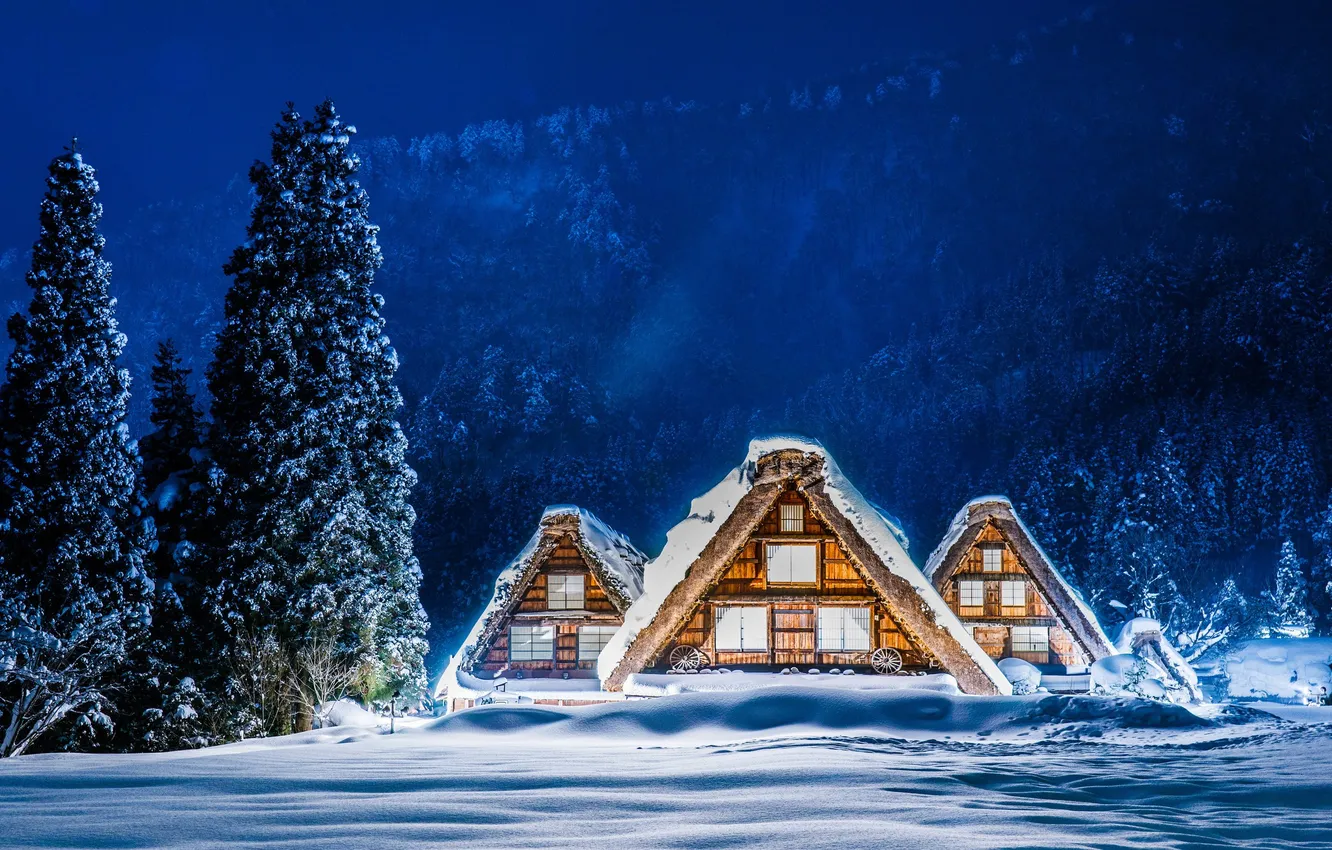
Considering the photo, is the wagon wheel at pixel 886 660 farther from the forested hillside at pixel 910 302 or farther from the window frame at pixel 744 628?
the forested hillside at pixel 910 302

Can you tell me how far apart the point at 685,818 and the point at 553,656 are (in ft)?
68.8

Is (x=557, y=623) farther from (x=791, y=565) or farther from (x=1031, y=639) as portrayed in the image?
(x=1031, y=639)

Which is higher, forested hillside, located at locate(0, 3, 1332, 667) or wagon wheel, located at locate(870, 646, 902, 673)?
forested hillside, located at locate(0, 3, 1332, 667)

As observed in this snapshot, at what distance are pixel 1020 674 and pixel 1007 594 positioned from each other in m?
4.69

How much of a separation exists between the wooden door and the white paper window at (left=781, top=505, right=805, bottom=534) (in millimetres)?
1405

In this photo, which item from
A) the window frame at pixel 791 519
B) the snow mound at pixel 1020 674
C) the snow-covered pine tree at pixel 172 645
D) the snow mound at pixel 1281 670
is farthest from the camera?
the snow mound at pixel 1281 670

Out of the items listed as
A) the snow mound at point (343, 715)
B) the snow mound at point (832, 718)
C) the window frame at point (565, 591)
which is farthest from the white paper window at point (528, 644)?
the snow mound at point (832, 718)

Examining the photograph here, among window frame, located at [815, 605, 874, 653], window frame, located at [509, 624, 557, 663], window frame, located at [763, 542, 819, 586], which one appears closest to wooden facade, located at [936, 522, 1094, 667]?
window frame, located at [509, 624, 557, 663]

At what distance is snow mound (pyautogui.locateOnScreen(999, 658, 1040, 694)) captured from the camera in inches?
874

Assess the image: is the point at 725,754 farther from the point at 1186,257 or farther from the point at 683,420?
the point at 1186,257

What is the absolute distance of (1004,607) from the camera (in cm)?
2944

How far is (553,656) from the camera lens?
88.6 ft

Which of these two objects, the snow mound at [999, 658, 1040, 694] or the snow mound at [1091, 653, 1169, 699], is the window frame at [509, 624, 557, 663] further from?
the snow mound at [1091, 653, 1169, 699]

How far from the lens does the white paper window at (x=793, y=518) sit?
19.5 meters
